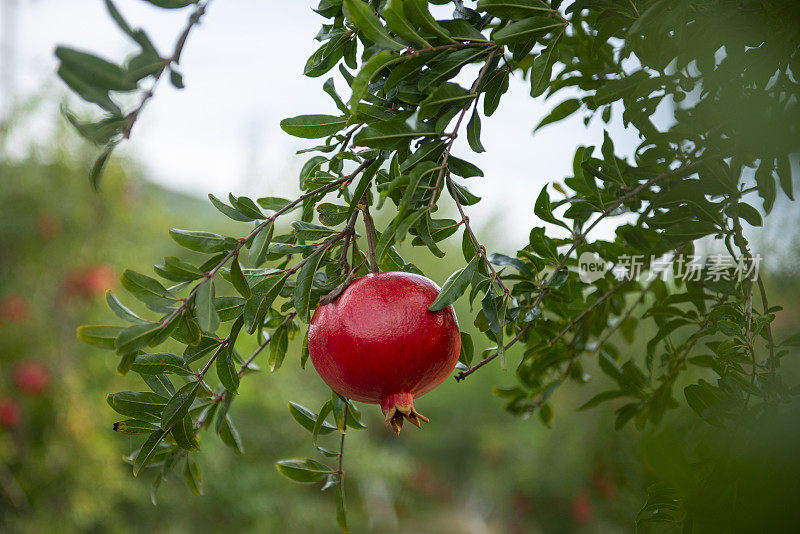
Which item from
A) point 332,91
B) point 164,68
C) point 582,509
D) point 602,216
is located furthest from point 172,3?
point 582,509

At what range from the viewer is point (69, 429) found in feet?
8.37

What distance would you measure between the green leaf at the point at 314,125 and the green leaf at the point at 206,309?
0.12m

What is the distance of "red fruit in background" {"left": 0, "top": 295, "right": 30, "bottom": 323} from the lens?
8.53 ft

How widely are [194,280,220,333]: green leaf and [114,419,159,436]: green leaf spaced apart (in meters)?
0.12

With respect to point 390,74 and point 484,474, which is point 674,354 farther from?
point 484,474

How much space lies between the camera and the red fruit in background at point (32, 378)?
2.52m

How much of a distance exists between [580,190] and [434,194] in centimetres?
22

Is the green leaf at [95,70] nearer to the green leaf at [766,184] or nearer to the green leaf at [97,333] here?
the green leaf at [97,333]

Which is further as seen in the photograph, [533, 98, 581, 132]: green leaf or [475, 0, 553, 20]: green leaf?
[533, 98, 581, 132]: green leaf

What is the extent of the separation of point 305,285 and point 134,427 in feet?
0.52

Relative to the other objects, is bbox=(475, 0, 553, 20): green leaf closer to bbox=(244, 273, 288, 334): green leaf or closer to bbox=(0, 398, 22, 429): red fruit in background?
bbox=(244, 273, 288, 334): green leaf

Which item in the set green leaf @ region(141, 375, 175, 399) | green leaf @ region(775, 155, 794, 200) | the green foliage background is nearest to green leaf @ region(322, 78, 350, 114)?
green leaf @ region(141, 375, 175, 399)

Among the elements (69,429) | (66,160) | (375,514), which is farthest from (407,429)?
(66,160)

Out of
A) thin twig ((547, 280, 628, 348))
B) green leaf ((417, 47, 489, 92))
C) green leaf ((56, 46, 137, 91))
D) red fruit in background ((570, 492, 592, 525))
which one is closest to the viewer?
green leaf ((56, 46, 137, 91))
